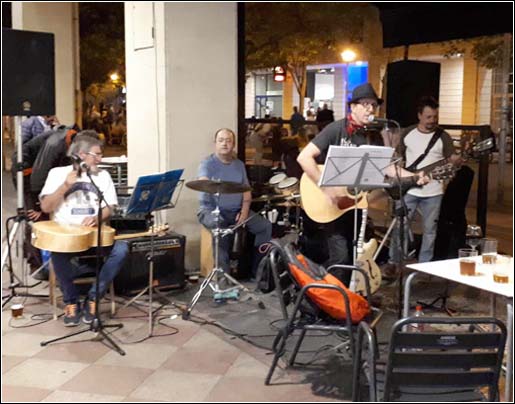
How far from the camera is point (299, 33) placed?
22.5 ft

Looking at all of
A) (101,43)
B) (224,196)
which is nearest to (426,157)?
(224,196)

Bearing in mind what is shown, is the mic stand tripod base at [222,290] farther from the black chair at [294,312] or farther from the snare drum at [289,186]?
the black chair at [294,312]

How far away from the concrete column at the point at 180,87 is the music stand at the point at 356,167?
1826 mm

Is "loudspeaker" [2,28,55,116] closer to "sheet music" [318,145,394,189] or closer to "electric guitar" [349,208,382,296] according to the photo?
"sheet music" [318,145,394,189]

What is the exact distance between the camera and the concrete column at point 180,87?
505 centimetres

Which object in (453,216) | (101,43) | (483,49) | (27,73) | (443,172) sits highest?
(483,49)

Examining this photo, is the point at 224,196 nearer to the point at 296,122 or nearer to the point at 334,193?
the point at 334,193

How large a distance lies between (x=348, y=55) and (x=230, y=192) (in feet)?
12.2

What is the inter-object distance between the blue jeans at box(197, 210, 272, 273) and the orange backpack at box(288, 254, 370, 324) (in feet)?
5.39

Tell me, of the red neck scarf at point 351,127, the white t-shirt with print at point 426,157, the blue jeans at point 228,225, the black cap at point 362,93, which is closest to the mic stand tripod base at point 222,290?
the blue jeans at point 228,225

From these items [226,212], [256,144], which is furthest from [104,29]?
[226,212]

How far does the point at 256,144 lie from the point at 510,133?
4941 mm

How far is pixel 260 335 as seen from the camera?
3.99m

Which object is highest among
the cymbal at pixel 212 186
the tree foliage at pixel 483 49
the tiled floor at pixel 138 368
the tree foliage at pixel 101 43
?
the tree foliage at pixel 483 49
